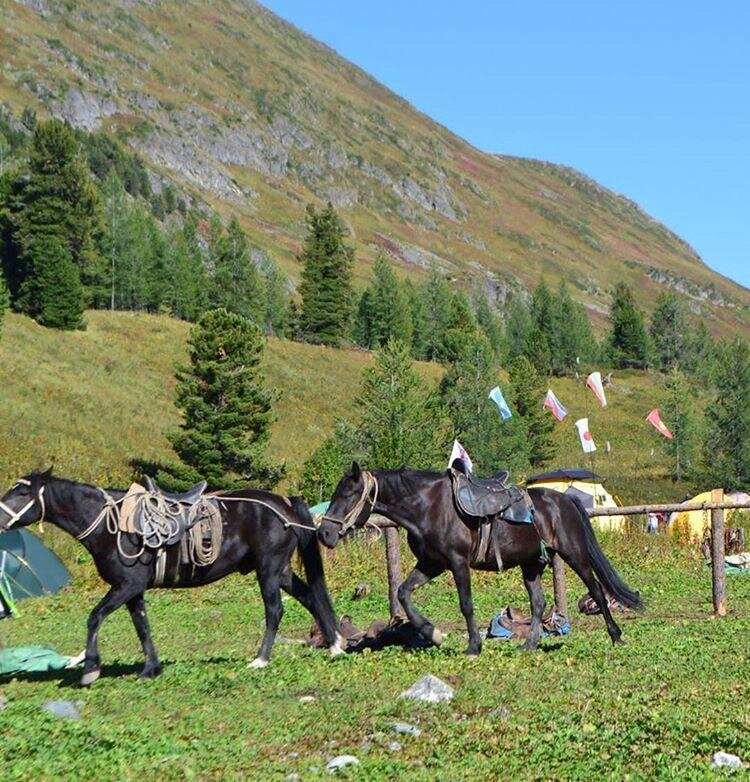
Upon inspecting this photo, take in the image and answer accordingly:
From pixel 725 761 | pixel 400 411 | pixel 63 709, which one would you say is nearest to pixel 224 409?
pixel 400 411

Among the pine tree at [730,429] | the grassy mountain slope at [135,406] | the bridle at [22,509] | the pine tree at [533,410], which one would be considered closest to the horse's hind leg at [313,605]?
the bridle at [22,509]

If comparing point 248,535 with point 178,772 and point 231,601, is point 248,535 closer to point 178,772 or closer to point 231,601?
point 178,772

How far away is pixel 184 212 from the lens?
563 feet

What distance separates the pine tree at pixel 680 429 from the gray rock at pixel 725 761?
74184 mm

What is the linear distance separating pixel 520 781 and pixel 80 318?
229ft

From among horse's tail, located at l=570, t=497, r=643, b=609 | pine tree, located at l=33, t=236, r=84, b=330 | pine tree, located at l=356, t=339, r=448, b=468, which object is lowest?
horse's tail, located at l=570, t=497, r=643, b=609

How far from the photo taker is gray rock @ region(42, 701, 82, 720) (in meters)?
8.62

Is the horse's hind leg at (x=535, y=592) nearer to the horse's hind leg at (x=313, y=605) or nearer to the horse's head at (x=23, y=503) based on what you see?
the horse's hind leg at (x=313, y=605)

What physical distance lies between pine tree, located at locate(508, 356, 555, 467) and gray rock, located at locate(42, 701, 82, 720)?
71.1 metres

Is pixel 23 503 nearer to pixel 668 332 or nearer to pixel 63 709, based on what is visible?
pixel 63 709

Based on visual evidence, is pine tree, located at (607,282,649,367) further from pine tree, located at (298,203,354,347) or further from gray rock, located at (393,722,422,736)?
gray rock, located at (393,722,422,736)

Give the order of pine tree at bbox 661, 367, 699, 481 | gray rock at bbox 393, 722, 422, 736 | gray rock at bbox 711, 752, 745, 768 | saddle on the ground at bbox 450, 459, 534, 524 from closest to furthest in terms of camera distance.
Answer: gray rock at bbox 711, 752, 745, 768 < gray rock at bbox 393, 722, 422, 736 < saddle on the ground at bbox 450, 459, 534, 524 < pine tree at bbox 661, 367, 699, 481

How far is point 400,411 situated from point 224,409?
10.5 meters

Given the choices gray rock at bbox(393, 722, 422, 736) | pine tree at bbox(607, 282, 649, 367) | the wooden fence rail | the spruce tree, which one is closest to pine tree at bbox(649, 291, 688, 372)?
pine tree at bbox(607, 282, 649, 367)
